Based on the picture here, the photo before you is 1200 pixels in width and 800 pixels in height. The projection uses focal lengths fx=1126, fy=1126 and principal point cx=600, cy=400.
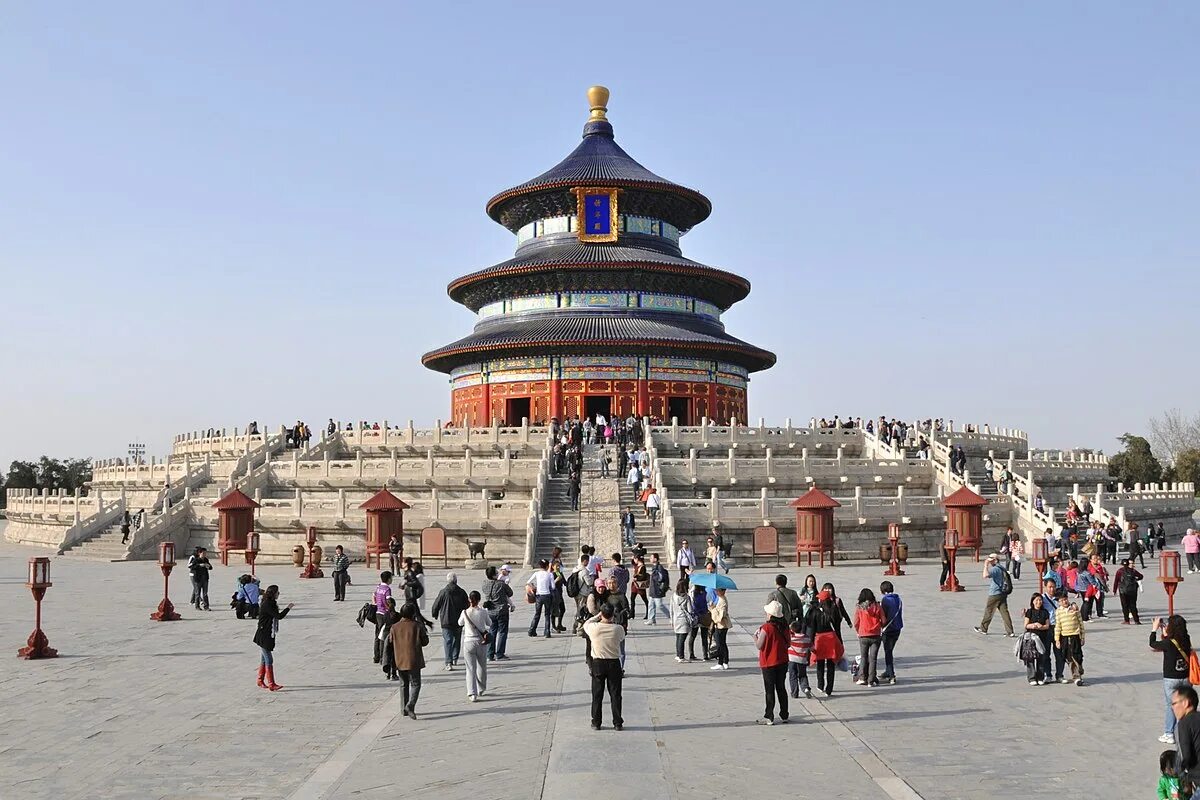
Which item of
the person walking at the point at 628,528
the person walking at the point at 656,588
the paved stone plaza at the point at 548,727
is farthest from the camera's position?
the person walking at the point at 628,528

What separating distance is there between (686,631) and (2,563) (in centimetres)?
3242

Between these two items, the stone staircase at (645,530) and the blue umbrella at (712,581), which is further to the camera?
the stone staircase at (645,530)

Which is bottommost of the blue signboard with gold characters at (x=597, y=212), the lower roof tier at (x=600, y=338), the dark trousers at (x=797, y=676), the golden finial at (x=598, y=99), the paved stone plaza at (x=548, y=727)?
the paved stone plaza at (x=548, y=727)

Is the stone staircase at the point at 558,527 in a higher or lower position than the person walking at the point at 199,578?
higher

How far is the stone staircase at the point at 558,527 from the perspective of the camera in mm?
32906

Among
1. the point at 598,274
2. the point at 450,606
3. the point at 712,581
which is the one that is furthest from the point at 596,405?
the point at 450,606

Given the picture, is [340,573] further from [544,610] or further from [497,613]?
[497,613]

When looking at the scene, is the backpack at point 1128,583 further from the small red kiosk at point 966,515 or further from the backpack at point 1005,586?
the small red kiosk at point 966,515

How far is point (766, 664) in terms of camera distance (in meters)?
13.1

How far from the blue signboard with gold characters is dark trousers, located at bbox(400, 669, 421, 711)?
4924 cm

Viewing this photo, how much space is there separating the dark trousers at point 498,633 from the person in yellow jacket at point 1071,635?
8.09 meters

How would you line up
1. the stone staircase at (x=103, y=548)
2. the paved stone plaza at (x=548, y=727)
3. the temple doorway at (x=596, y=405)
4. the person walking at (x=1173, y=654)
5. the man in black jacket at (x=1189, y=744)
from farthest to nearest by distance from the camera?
the temple doorway at (x=596, y=405) → the stone staircase at (x=103, y=548) → the person walking at (x=1173, y=654) → the paved stone plaza at (x=548, y=727) → the man in black jacket at (x=1189, y=744)

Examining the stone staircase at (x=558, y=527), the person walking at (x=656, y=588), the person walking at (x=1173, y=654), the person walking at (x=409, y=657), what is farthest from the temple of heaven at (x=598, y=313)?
the person walking at (x=1173, y=654)

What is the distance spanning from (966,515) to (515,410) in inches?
1168
